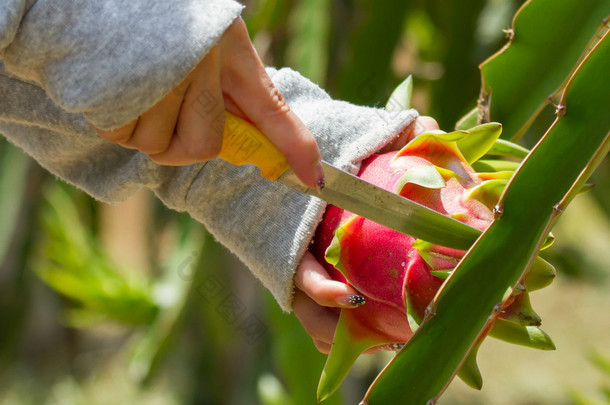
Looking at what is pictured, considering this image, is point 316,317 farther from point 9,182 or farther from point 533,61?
point 9,182

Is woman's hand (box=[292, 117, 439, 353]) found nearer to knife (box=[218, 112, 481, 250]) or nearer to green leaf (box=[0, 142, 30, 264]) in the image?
knife (box=[218, 112, 481, 250])

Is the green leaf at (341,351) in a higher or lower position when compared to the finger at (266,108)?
lower

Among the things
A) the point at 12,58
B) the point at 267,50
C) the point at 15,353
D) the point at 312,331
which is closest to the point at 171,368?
the point at 15,353

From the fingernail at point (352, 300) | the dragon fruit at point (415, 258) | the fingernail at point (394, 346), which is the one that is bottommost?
the fingernail at point (394, 346)

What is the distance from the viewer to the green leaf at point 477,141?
1.41ft

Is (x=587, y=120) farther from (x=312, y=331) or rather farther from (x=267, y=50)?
(x=267, y=50)

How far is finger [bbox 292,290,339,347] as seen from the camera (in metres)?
0.45

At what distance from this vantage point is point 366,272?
0.40 metres

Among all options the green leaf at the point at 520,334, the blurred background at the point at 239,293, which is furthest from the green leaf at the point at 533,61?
the blurred background at the point at 239,293

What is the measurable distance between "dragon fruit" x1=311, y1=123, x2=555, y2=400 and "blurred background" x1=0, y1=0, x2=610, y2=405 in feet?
1.60

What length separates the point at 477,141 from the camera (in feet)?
1.42

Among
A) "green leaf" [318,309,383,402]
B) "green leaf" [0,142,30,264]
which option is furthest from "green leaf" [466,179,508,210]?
"green leaf" [0,142,30,264]

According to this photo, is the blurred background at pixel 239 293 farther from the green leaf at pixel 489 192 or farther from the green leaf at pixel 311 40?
the green leaf at pixel 489 192

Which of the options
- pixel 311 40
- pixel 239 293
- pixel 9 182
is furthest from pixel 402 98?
pixel 9 182
